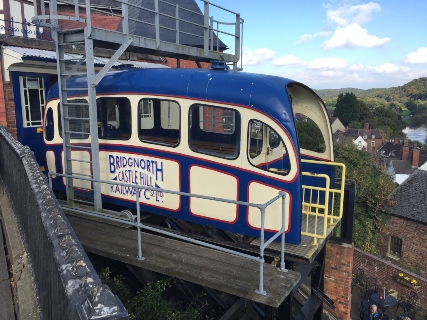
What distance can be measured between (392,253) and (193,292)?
19203 millimetres

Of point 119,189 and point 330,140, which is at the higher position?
point 330,140

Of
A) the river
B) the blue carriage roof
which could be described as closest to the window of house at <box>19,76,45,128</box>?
the blue carriage roof

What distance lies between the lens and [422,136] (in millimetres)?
126312

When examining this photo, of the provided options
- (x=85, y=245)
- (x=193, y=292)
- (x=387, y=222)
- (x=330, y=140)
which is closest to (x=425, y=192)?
(x=387, y=222)

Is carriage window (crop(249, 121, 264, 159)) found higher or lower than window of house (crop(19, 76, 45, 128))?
lower

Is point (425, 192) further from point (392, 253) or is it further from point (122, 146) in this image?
point (122, 146)

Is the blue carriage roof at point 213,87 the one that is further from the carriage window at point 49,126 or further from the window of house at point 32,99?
the window of house at point 32,99

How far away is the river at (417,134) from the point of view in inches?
4822

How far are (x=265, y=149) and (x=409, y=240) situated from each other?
61.5 ft

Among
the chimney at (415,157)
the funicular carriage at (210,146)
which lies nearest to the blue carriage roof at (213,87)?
the funicular carriage at (210,146)

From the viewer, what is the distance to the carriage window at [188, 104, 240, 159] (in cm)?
583

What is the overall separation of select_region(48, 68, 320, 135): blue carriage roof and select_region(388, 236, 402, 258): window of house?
19.8 m

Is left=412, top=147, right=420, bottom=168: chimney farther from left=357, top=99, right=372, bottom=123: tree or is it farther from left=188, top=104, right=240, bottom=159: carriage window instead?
left=188, top=104, right=240, bottom=159: carriage window

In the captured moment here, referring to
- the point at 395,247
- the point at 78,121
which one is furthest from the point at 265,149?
the point at 395,247
